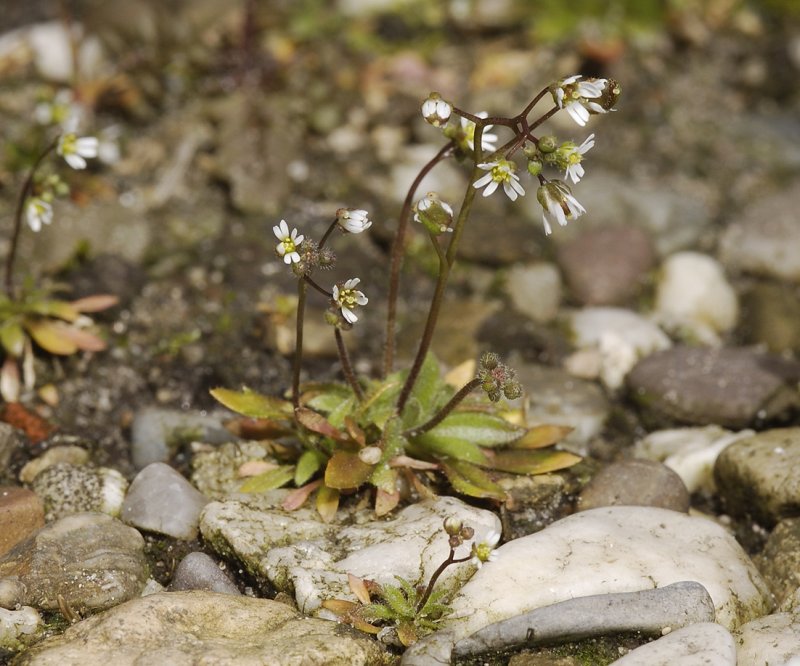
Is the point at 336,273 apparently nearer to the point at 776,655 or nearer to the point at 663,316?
the point at 663,316

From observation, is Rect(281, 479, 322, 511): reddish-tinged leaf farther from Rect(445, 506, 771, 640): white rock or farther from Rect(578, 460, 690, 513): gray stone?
Rect(578, 460, 690, 513): gray stone

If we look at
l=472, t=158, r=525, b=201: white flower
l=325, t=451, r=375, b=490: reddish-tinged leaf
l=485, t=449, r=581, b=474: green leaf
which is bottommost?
l=485, t=449, r=581, b=474: green leaf

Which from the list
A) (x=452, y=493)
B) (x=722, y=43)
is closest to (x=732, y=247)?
(x=722, y=43)

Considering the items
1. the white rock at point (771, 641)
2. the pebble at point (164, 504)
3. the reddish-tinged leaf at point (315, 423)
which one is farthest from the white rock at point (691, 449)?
the pebble at point (164, 504)

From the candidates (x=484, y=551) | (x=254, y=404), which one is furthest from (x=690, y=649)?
(x=254, y=404)

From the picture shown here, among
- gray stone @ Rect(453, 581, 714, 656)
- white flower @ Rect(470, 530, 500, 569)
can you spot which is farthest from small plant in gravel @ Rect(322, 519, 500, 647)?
gray stone @ Rect(453, 581, 714, 656)

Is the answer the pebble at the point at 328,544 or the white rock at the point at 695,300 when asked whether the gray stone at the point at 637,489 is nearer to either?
the pebble at the point at 328,544
